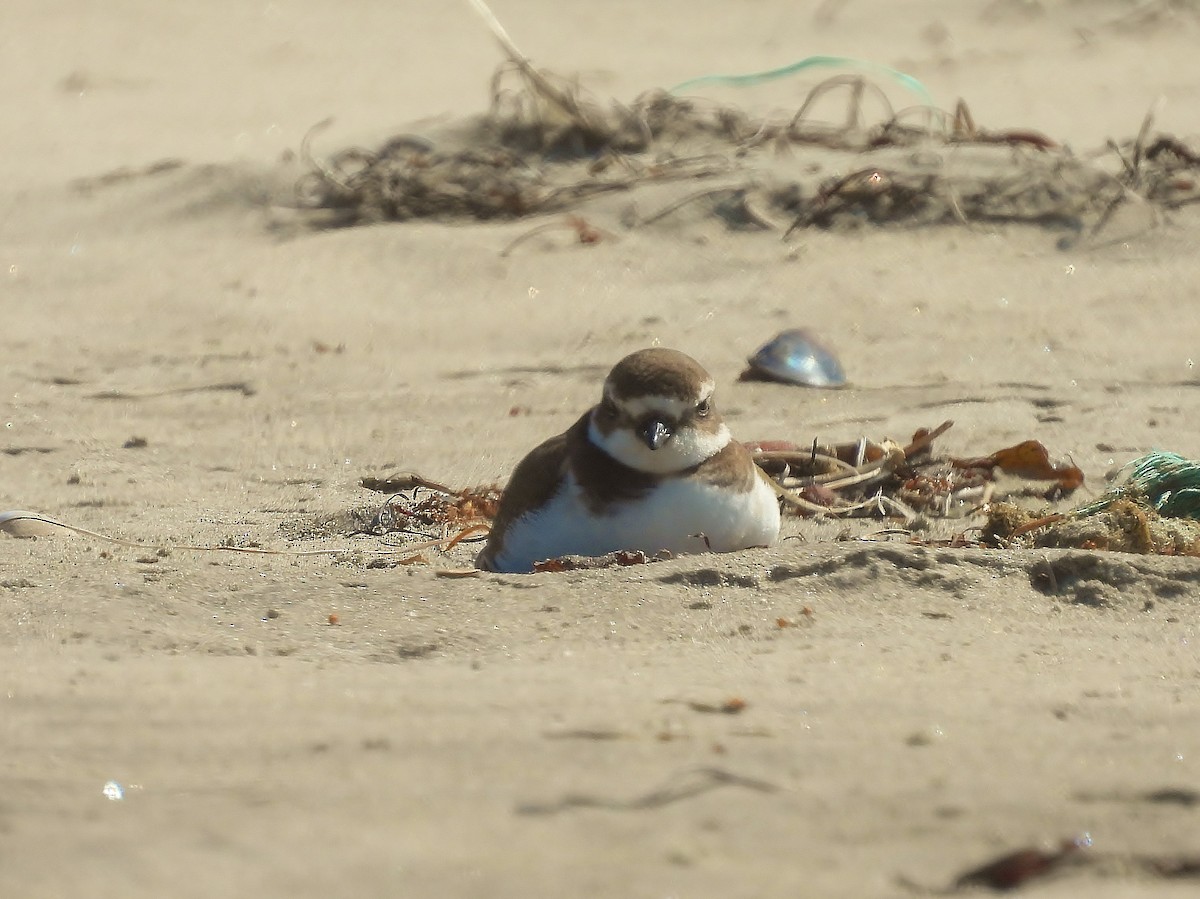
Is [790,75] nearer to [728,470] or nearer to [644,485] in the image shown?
[728,470]

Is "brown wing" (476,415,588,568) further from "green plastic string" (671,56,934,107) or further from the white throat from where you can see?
"green plastic string" (671,56,934,107)

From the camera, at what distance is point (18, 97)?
1261 centimetres

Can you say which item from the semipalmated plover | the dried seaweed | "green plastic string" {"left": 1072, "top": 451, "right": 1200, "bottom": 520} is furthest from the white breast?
the dried seaweed

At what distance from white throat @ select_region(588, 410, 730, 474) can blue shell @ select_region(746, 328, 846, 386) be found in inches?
105

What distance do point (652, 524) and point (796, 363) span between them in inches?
115

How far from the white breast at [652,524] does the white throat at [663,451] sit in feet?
0.19

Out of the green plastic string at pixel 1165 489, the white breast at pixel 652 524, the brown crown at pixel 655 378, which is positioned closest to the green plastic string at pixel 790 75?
the green plastic string at pixel 1165 489

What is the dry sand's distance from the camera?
2744mm

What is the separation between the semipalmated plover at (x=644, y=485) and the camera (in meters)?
4.54

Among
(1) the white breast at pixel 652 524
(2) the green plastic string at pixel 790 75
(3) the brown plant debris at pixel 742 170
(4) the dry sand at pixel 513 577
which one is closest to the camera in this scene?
(4) the dry sand at pixel 513 577

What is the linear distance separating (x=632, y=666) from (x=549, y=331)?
4.65 metres

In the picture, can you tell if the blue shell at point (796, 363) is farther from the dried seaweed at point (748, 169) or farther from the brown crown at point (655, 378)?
the brown crown at point (655, 378)

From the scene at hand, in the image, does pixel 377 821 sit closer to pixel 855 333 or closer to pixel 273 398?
pixel 273 398

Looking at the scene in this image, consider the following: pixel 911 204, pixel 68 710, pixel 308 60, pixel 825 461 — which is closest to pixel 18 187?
pixel 308 60
